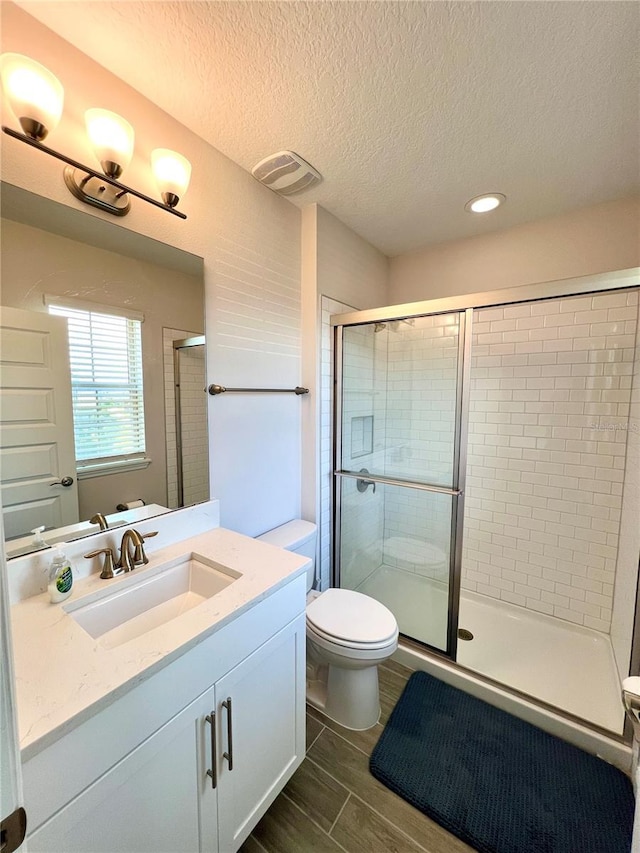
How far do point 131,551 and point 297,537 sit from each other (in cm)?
86

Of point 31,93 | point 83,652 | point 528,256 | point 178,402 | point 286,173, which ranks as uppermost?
point 286,173

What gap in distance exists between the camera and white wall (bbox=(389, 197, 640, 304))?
1.85 m

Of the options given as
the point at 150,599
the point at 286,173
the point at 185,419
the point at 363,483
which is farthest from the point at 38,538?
the point at 286,173

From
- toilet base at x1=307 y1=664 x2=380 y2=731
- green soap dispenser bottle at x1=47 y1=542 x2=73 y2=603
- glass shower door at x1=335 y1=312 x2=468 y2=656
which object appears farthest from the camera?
glass shower door at x1=335 y1=312 x2=468 y2=656

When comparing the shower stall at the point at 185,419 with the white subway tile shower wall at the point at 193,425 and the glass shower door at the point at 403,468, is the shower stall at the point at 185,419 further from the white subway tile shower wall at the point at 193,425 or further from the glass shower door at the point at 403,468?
the glass shower door at the point at 403,468

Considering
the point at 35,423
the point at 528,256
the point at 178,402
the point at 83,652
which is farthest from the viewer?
the point at 528,256

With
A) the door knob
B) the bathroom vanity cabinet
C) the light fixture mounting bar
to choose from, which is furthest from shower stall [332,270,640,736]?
the door knob

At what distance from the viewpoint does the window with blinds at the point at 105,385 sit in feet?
3.63

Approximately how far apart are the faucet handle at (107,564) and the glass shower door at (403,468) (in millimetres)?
1356

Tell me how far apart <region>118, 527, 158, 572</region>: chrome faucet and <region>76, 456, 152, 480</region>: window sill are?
8.6 inches

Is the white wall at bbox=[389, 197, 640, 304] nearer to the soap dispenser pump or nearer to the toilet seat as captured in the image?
the toilet seat

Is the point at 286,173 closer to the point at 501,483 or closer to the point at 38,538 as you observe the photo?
the point at 38,538

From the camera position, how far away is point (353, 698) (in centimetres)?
152

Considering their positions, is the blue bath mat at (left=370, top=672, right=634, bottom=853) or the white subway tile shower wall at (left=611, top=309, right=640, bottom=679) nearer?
the blue bath mat at (left=370, top=672, right=634, bottom=853)
